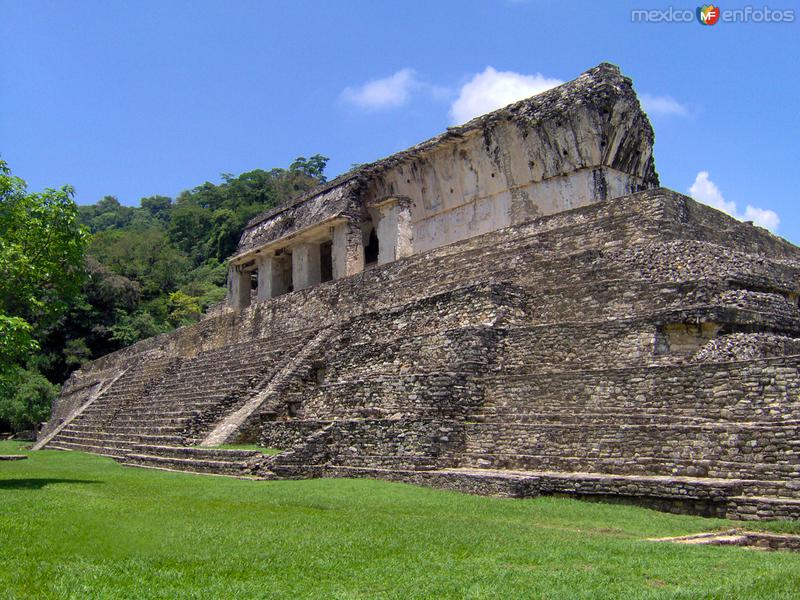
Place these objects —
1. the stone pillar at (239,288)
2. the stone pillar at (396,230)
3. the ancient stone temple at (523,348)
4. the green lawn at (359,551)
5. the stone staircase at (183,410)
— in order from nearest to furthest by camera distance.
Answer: the green lawn at (359,551) → the ancient stone temple at (523,348) → the stone staircase at (183,410) → the stone pillar at (396,230) → the stone pillar at (239,288)

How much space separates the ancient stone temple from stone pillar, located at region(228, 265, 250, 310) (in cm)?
425

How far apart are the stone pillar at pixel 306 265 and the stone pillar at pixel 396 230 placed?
3.38 metres

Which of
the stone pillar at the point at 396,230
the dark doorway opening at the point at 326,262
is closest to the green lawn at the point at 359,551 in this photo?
the stone pillar at the point at 396,230

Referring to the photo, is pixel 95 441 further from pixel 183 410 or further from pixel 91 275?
pixel 91 275

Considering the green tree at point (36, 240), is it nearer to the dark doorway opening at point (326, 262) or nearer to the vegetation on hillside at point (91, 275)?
the vegetation on hillside at point (91, 275)

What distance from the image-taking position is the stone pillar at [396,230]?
2047 centimetres

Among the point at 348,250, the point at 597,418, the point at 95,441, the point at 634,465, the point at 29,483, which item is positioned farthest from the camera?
the point at 348,250

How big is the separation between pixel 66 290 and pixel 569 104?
34.2 feet

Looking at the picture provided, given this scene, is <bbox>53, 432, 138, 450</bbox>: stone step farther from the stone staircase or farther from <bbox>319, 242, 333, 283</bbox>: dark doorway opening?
<bbox>319, 242, 333, 283</bbox>: dark doorway opening

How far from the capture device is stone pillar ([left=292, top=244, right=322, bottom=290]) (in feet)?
77.3

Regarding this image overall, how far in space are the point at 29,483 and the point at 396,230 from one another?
11857 mm

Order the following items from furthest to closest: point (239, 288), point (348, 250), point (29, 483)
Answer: point (239, 288), point (348, 250), point (29, 483)

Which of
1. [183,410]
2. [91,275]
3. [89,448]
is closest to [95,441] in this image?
[89,448]

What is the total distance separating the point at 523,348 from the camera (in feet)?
39.1
